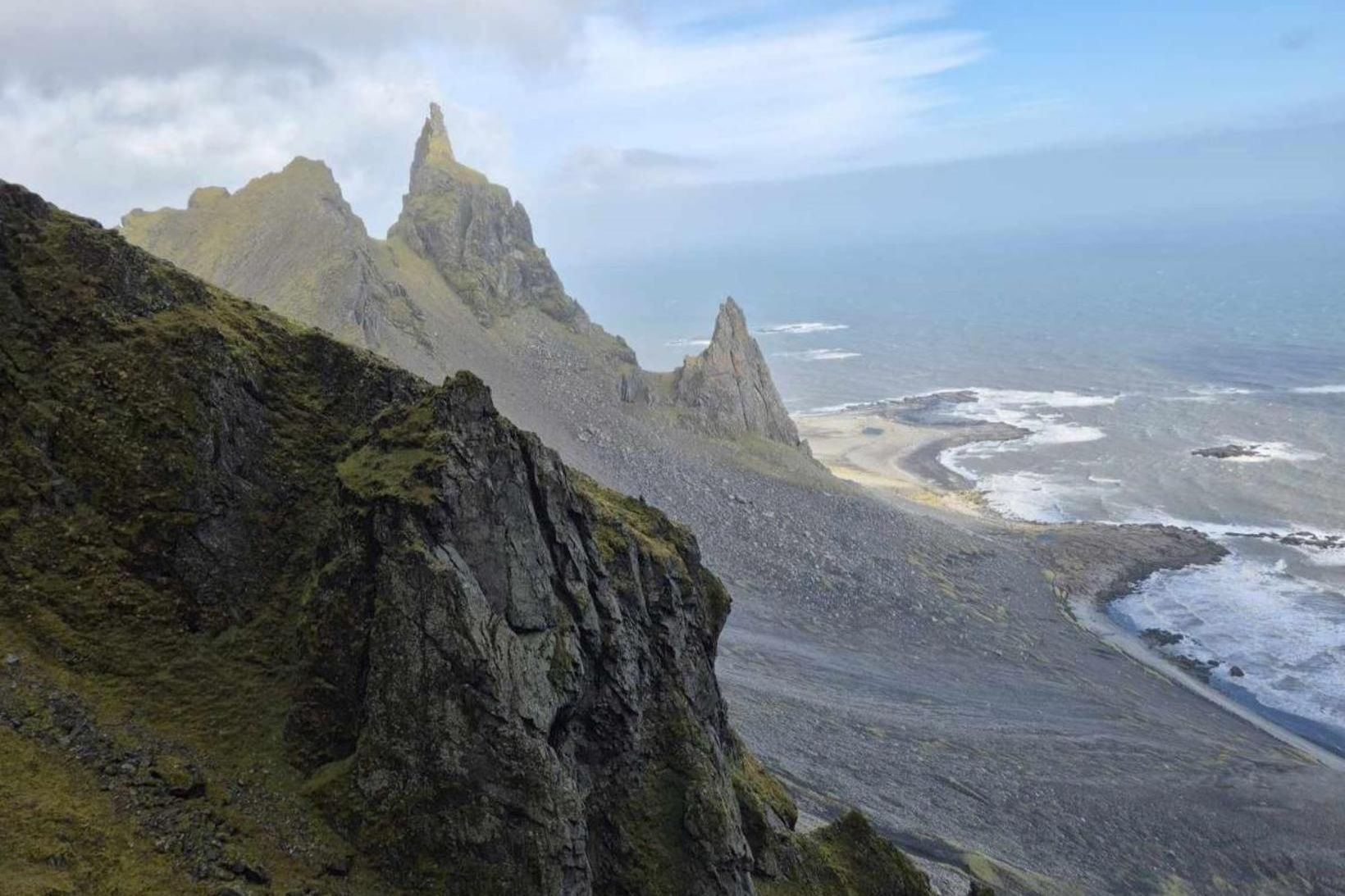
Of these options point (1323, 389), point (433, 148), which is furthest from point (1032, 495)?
point (433, 148)

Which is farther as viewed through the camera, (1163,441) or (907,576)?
(1163,441)

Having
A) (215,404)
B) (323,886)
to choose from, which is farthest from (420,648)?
(215,404)

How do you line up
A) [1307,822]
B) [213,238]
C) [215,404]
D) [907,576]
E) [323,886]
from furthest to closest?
[213,238] < [907,576] < [1307,822] < [215,404] < [323,886]

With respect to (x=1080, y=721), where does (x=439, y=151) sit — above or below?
above

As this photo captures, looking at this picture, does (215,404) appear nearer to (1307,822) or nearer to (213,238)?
(1307,822)

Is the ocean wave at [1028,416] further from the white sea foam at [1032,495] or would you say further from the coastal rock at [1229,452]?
the coastal rock at [1229,452]

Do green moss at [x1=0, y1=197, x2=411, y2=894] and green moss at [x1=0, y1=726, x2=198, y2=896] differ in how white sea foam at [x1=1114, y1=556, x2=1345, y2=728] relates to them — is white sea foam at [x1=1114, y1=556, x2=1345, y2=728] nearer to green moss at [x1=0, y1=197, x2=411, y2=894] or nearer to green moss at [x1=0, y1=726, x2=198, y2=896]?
green moss at [x1=0, y1=197, x2=411, y2=894]

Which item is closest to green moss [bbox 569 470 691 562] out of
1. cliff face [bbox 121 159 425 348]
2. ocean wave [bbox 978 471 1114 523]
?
Answer: cliff face [bbox 121 159 425 348]
